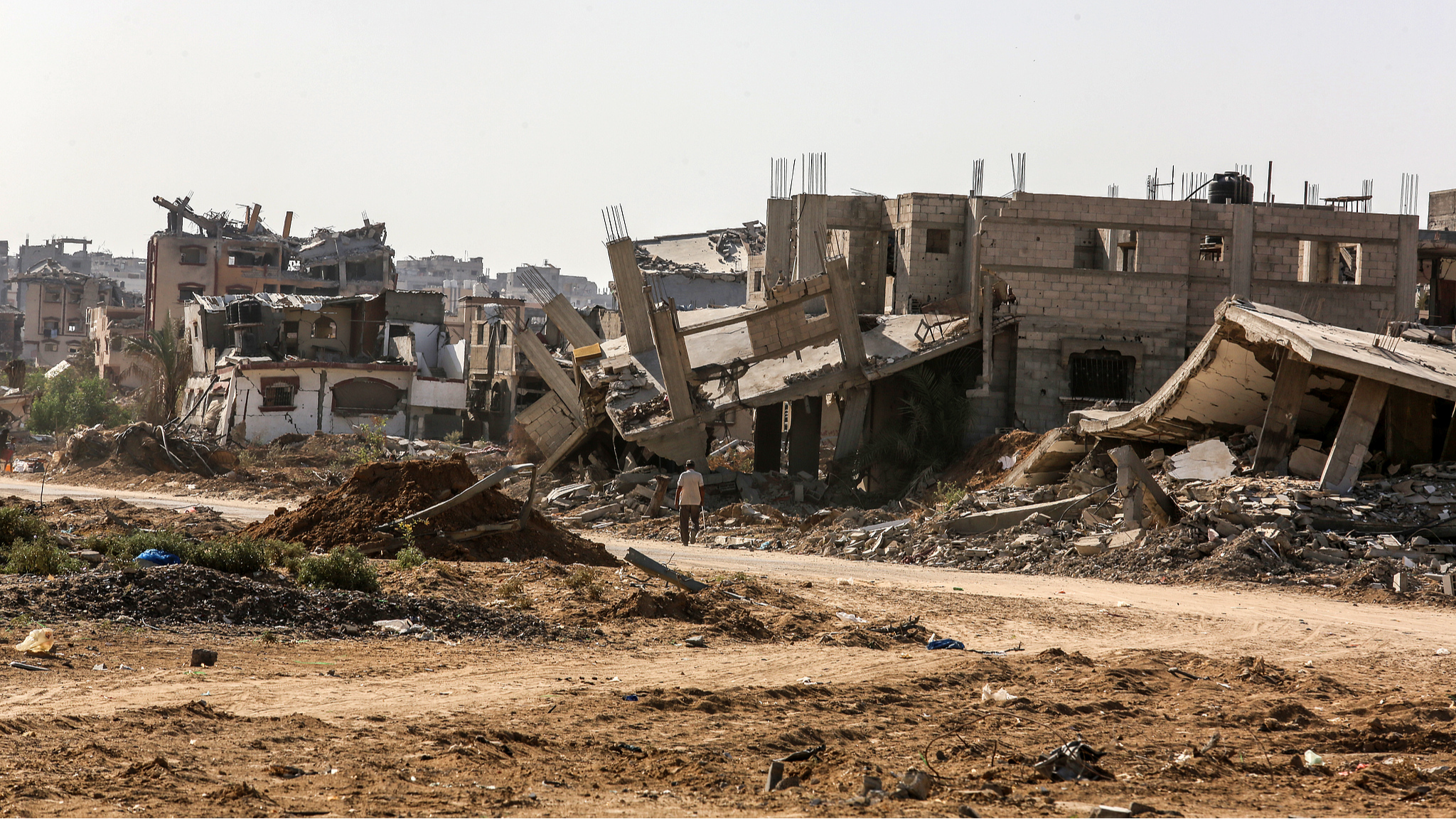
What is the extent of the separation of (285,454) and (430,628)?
2547 cm

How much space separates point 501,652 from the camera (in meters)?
9.89

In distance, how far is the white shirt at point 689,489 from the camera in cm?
1898

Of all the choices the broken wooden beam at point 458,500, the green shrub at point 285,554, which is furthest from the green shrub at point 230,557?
the broken wooden beam at point 458,500

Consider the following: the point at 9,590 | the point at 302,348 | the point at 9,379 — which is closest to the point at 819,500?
the point at 9,590

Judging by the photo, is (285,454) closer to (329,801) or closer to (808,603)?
(808,603)

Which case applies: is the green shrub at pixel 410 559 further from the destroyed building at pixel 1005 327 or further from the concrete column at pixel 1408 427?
the concrete column at pixel 1408 427

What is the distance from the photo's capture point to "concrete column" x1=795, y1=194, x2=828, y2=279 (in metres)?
30.7

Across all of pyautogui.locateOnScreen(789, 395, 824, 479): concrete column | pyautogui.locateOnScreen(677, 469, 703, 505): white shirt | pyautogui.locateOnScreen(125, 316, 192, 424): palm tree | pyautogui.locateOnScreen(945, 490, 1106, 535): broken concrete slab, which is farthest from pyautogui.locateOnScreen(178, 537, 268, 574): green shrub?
pyautogui.locateOnScreen(125, 316, 192, 424): palm tree

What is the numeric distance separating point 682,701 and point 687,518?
10898 mm

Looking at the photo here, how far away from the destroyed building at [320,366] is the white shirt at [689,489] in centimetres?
2260

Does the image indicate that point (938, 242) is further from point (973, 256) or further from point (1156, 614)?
point (1156, 614)

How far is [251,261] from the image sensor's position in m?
63.8

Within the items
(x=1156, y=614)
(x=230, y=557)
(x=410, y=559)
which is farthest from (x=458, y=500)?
(x=1156, y=614)

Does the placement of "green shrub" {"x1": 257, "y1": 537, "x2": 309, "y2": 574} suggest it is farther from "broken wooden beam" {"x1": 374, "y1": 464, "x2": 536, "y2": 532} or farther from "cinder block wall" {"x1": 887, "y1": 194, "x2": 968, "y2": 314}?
"cinder block wall" {"x1": 887, "y1": 194, "x2": 968, "y2": 314}
